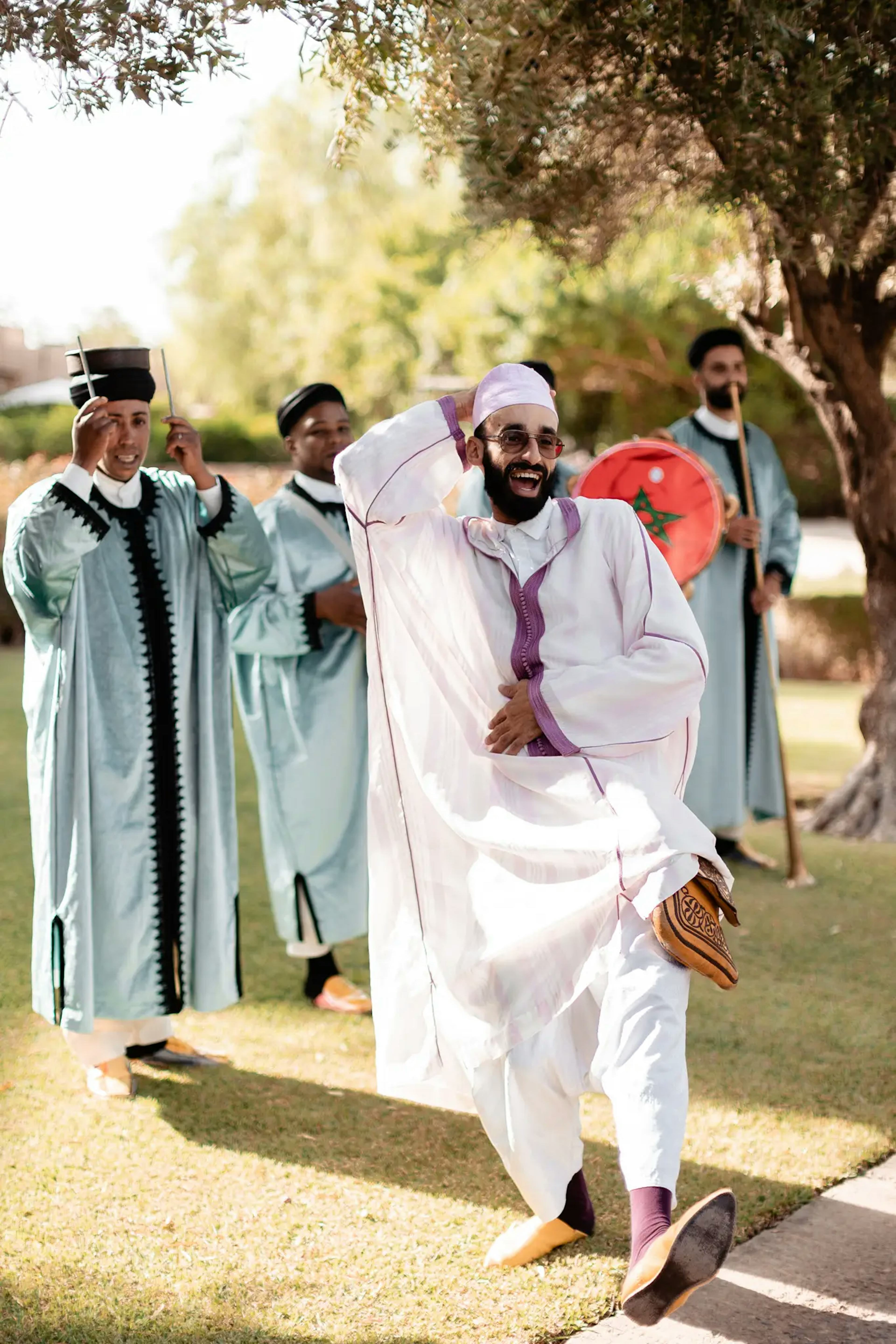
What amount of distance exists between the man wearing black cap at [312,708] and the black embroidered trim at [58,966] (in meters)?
1.16

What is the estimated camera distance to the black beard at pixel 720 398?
717 centimetres

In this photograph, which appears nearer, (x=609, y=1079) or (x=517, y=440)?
(x=609, y=1079)

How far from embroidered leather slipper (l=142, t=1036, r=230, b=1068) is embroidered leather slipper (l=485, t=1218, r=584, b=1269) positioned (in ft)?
5.24

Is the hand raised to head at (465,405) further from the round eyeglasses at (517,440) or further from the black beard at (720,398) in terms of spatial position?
the black beard at (720,398)

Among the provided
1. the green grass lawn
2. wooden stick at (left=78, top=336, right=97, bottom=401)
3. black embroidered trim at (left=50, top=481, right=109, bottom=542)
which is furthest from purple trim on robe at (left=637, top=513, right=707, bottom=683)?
wooden stick at (left=78, top=336, right=97, bottom=401)

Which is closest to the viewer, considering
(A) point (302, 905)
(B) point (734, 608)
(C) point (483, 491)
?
(A) point (302, 905)

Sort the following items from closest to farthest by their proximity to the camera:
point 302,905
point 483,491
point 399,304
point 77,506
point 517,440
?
point 517,440
point 77,506
point 302,905
point 483,491
point 399,304

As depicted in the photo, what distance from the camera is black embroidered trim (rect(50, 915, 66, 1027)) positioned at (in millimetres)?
4105

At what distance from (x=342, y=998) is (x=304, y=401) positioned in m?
2.24

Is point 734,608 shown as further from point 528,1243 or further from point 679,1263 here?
point 679,1263

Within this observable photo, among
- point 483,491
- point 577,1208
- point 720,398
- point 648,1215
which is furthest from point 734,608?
point 648,1215

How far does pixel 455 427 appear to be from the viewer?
3422mm

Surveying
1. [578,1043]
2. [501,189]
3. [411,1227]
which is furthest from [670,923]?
[501,189]

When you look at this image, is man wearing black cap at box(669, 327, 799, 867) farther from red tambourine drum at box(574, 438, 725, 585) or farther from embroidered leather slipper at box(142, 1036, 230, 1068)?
embroidered leather slipper at box(142, 1036, 230, 1068)
